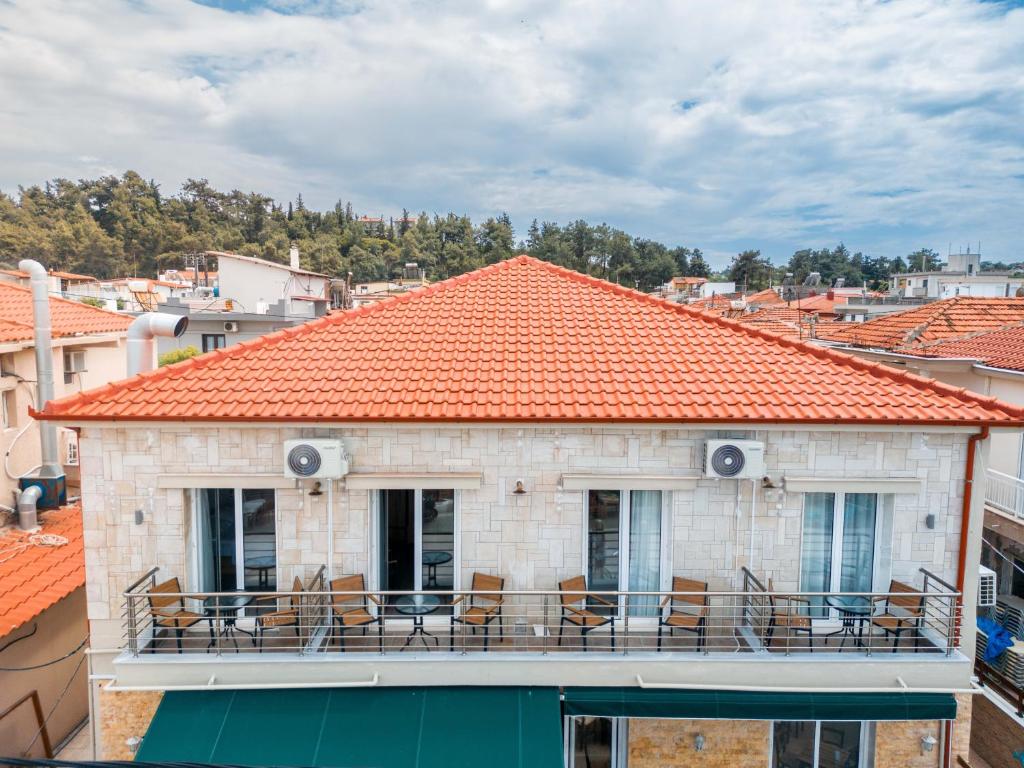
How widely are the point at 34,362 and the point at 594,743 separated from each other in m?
19.1

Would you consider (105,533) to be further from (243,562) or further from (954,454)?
(954,454)

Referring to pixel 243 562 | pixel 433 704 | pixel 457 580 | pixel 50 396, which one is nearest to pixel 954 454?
pixel 457 580

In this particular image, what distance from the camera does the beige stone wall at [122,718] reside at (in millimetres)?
10336

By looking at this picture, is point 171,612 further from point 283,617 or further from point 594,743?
point 594,743

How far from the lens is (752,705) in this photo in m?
9.70

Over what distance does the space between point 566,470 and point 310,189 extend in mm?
161638

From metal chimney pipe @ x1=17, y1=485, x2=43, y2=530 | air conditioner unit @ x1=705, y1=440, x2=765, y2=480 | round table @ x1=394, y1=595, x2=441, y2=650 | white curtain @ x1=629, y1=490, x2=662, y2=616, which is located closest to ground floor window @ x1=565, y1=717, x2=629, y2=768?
white curtain @ x1=629, y1=490, x2=662, y2=616

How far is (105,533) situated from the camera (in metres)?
10.4

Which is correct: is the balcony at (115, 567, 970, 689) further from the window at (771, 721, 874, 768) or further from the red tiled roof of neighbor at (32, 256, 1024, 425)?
the red tiled roof of neighbor at (32, 256, 1024, 425)

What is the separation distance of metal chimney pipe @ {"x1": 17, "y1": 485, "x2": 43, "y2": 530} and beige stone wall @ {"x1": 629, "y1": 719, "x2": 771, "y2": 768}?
15927mm

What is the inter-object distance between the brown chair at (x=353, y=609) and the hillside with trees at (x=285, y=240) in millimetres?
84620

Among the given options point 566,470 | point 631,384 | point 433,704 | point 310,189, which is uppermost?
point 310,189

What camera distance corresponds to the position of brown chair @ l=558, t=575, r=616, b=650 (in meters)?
10.0

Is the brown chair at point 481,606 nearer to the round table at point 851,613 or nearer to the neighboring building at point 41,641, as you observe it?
the round table at point 851,613
